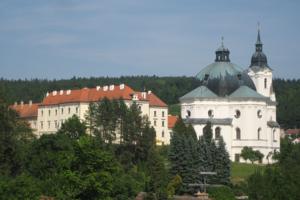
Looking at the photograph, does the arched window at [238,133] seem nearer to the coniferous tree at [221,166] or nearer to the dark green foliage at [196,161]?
the dark green foliage at [196,161]

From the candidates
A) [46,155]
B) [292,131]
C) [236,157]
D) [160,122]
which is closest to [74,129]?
[46,155]

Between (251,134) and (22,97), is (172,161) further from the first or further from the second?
(22,97)

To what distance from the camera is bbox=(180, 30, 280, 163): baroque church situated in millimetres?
114000

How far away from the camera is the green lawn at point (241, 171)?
289ft

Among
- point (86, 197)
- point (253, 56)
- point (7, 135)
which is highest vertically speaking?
point (253, 56)

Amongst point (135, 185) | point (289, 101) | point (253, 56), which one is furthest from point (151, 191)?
point (289, 101)

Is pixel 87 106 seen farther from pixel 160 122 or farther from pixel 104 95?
pixel 160 122

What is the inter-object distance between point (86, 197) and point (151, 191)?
17.6 m

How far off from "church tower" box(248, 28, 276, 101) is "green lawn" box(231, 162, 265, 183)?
18.7 meters

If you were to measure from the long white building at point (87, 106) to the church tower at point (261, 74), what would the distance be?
39.1 feet

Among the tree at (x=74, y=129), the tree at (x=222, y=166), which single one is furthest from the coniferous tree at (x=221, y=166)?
the tree at (x=74, y=129)

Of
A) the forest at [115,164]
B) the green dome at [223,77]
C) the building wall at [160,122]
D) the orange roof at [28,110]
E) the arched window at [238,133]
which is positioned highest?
the green dome at [223,77]

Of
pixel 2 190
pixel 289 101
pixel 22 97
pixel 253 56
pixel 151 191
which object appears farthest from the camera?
pixel 289 101

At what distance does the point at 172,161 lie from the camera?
3177 inches
